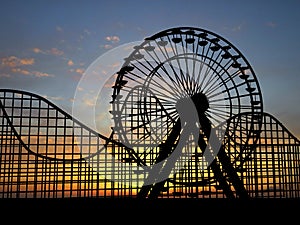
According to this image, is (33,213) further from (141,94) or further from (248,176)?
(248,176)

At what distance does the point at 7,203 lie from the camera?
27.4ft

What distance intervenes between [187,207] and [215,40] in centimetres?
721

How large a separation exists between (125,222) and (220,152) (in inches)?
241

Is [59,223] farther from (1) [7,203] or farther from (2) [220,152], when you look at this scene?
(2) [220,152]

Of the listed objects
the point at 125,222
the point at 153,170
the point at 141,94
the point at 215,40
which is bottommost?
the point at 125,222

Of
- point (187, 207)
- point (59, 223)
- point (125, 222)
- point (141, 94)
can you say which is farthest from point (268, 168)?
point (59, 223)

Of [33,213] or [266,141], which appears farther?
[266,141]

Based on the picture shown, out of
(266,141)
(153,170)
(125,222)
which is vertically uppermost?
(266,141)

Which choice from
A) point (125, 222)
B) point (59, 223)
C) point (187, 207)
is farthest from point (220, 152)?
point (59, 223)

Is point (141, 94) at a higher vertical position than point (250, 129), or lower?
higher

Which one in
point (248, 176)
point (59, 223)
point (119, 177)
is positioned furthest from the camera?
point (248, 176)

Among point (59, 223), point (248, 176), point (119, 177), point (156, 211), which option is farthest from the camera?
point (248, 176)

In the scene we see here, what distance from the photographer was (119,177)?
12031mm

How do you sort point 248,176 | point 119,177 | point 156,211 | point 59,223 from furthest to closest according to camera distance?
point 248,176 < point 119,177 < point 156,211 < point 59,223
